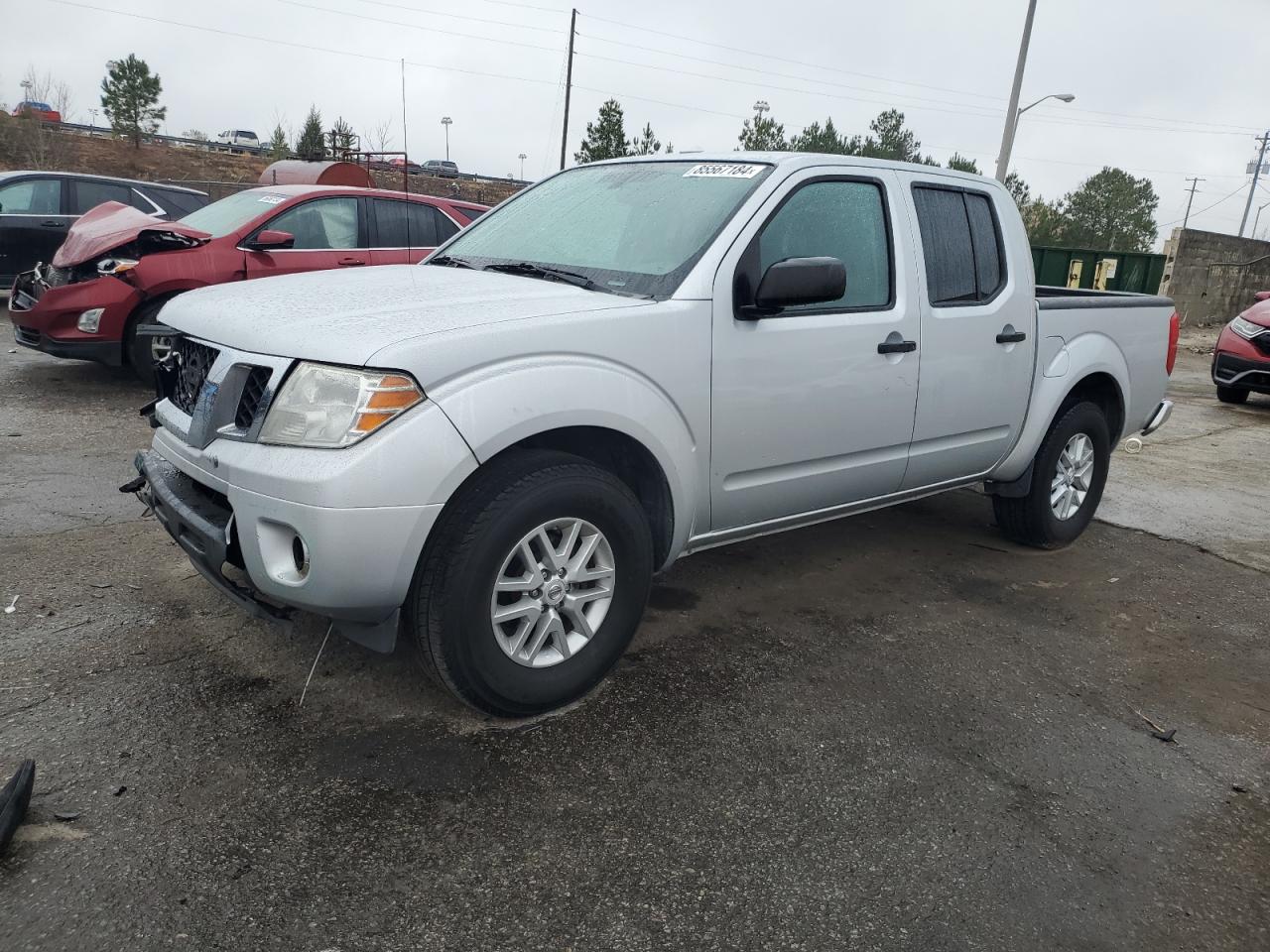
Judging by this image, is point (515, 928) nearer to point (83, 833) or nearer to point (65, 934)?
point (65, 934)

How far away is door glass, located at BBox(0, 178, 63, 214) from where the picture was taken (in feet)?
32.6

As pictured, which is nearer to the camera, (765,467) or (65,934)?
(65,934)

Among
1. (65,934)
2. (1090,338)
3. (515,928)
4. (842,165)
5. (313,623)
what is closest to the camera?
(65,934)

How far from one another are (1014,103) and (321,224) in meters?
18.6

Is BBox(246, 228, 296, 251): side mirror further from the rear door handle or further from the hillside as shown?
the hillside

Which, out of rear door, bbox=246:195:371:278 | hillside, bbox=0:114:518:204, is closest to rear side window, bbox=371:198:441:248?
rear door, bbox=246:195:371:278

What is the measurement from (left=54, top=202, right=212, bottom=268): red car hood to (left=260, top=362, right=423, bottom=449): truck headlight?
5264 millimetres

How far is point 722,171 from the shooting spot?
349 centimetres

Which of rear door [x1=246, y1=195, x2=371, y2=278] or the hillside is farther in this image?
the hillside

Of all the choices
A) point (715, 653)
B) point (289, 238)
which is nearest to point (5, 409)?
point (289, 238)

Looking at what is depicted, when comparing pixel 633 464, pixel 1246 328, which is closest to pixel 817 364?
pixel 633 464

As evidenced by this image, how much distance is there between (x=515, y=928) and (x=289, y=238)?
5.67 meters

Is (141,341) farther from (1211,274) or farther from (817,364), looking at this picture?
(1211,274)

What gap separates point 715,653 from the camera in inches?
135
